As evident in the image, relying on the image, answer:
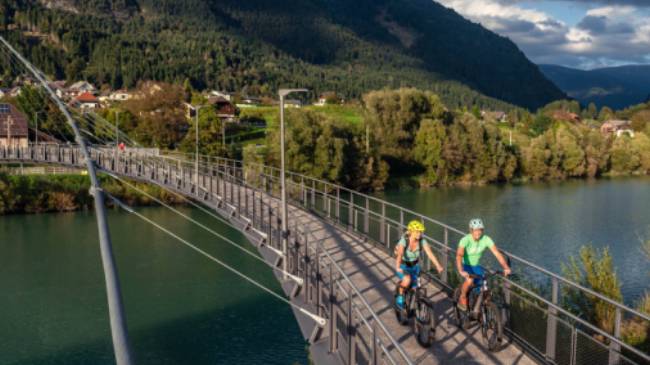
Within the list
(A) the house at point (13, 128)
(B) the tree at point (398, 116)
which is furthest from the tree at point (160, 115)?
(B) the tree at point (398, 116)

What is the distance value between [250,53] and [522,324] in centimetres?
16911

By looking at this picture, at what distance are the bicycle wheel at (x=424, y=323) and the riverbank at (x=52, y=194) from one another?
3729cm

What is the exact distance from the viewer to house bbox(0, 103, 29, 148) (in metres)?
51.4

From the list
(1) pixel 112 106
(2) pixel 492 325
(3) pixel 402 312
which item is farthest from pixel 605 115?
(2) pixel 492 325

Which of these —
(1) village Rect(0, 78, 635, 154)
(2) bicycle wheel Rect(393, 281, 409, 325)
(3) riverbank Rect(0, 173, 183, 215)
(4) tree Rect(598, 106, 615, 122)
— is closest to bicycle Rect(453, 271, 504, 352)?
(2) bicycle wheel Rect(393, 281, 409, 325)

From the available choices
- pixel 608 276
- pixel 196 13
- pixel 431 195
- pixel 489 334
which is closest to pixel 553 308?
pixel 489 334

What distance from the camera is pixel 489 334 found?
7.60 m

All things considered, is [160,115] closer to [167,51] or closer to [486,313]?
[486,313]

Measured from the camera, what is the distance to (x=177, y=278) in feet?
86.7

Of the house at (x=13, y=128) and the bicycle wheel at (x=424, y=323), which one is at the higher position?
the house at (x=13, y=128)

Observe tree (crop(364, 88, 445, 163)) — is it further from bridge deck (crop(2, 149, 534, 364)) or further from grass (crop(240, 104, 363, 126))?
bridge deck (crop(2, 149, 534, 364))

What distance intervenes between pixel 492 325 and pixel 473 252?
0.93 m

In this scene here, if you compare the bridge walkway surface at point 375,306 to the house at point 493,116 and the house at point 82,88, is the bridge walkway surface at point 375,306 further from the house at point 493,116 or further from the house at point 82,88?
the house at point 82,88

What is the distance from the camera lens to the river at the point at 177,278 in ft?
62.2
